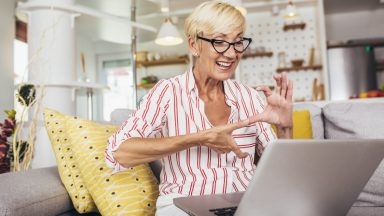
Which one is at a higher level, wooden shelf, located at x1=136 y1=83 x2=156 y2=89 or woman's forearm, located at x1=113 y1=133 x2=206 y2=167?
wooden shelf, located at x1=136 y1=83 x2=156 y2=89

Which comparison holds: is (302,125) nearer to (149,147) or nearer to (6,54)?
(149,147)

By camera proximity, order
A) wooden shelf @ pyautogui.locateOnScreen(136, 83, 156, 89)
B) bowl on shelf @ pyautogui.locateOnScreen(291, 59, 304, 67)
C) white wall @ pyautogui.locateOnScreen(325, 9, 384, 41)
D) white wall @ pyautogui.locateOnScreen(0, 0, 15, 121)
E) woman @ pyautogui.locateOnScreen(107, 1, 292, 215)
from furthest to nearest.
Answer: wooden shelf @ pyautogui.locateOnScreen(136, 83, 156, 89), white wall @ pyautogui.locateOnScreen(325, 9, 384, 41), bowl on shelf @ pyautogui.locateOnScreen(291, 59, 304, 67), white wall @ pyautogui.locateOnScreen(0, 0, 15, 121), woman @ pyautogui.locateOnScreen(107, 1, 292, 215)

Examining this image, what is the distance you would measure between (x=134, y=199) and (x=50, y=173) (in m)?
0.37

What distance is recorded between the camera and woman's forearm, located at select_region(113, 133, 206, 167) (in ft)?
3.41

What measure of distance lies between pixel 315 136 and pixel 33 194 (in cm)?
113

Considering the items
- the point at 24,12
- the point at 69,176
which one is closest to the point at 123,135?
the point at 69,176

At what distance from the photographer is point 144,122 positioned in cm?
117

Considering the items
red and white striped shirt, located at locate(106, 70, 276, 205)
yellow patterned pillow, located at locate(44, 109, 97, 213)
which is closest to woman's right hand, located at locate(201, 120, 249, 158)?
red and white striped shirt, located at locate(106, 70, 276, 205)

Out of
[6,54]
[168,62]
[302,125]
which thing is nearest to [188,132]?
[302,125]

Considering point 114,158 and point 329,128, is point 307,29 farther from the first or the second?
point 114,158

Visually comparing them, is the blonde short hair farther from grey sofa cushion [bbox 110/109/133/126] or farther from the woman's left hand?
grey sofa cushion [bbox 110/109/133/126]

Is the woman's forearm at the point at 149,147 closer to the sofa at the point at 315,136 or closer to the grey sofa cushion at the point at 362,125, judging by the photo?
the sofa at the point at 315,136

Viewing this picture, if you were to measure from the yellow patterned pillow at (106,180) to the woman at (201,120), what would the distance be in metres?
0.09

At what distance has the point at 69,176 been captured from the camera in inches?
53.1
